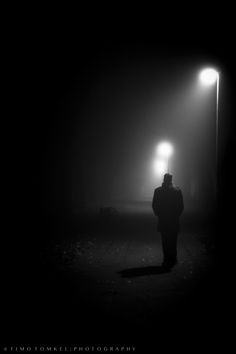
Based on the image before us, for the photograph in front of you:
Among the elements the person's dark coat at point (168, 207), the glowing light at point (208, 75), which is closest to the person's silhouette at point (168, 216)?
the person's dark coat at point (168, 207)

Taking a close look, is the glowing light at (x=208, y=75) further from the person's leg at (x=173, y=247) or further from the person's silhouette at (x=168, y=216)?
the person's leg at (x=173, y=247)

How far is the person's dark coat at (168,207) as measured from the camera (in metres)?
11.4

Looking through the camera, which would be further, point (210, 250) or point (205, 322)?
point (210, 250)

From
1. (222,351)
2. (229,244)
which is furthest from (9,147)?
(222,351)

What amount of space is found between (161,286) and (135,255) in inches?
173

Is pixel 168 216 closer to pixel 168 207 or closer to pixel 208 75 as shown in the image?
pixel 168 207

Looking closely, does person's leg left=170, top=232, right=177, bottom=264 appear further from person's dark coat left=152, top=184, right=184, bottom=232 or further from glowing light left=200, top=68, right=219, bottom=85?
glowing light left=200, top=68, right=219, bottom=85

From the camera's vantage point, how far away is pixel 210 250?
45.9 ft

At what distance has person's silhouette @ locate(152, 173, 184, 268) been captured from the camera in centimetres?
1134

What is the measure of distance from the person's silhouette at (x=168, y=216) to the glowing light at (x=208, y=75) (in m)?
6.50

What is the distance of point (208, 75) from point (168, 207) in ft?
23.3

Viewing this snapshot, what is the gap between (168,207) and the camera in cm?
1158

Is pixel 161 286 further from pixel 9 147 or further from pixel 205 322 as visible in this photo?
pixel 9 147

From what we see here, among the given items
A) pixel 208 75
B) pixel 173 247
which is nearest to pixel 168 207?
pixel 173 247
